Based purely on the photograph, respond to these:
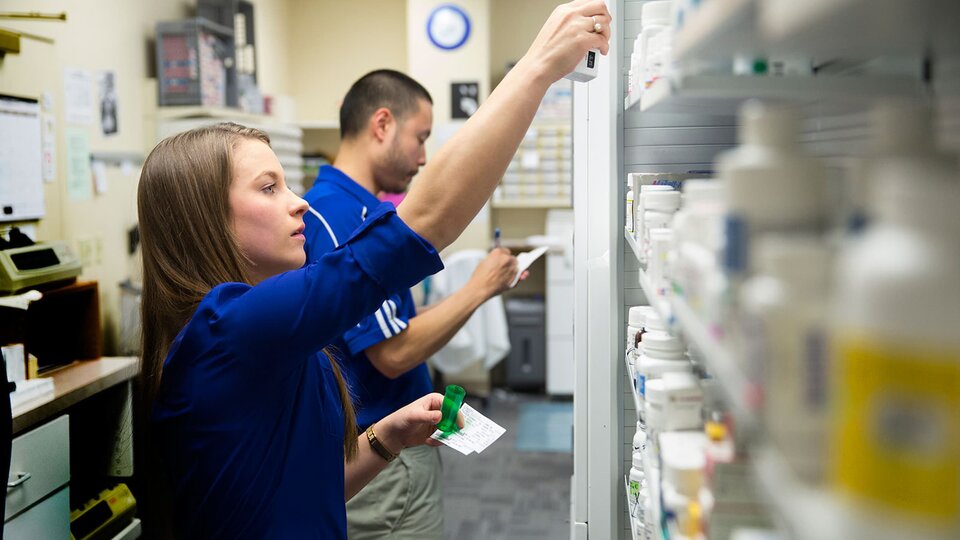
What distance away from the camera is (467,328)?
5.40 metres

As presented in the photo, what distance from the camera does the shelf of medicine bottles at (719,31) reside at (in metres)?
0.56

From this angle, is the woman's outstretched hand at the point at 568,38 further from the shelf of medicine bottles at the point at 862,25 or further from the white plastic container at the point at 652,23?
the shelf of medicine bottles at the point at 862,25

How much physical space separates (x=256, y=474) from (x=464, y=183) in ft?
1.79

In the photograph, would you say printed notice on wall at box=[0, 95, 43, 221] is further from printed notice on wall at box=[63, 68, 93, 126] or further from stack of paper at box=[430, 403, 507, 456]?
stack of paper at box=[430, 403, 507, 456]

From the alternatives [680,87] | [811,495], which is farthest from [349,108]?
[811,495]

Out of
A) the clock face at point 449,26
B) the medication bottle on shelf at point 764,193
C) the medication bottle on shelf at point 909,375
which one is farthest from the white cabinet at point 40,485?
the clock face at point 449,26

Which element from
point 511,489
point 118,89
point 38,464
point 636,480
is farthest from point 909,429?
point 118,89

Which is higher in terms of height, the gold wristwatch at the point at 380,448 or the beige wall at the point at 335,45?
the beige wall at the point at 335,45

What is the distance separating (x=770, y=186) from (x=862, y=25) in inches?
4.4

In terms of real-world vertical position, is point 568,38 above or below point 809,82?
above

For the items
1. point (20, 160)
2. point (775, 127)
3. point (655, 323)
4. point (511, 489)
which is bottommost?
point (511, 489)

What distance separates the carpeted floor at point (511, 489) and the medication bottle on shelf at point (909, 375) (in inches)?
134

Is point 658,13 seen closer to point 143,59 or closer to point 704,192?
point 704,192

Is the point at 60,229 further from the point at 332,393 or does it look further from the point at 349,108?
the point at 332,393
